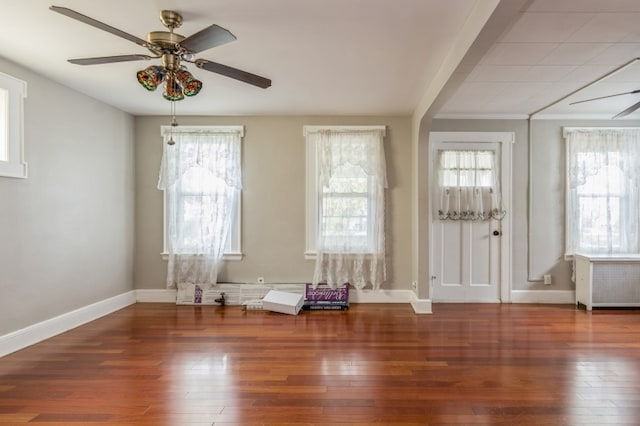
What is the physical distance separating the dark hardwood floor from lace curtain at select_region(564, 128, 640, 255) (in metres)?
0.99

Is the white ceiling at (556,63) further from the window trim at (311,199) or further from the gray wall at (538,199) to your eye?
the window trim at (311,199)

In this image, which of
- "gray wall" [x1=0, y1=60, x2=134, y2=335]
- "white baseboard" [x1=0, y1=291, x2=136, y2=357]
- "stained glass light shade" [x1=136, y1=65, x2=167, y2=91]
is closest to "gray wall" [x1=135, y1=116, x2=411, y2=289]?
"gray wall" [x1=0, y1=60, x2=134, y2=335]

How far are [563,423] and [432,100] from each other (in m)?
2.77

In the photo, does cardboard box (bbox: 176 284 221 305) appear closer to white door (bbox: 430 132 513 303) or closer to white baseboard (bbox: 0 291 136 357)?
white baseboard (bbox: 0 291 136 357)

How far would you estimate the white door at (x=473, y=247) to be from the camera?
4.81 m

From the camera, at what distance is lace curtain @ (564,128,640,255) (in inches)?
183

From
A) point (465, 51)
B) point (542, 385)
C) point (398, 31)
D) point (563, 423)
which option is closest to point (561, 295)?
point (542, 385)

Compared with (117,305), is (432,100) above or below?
above

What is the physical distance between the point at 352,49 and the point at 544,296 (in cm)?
414

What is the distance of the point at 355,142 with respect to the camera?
470cm

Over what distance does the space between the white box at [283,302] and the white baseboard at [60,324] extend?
1.85 meters

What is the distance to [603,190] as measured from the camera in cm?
470

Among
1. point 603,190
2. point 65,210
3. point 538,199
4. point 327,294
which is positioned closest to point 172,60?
point 65,210

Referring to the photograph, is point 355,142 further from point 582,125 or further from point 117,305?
point 117,305
